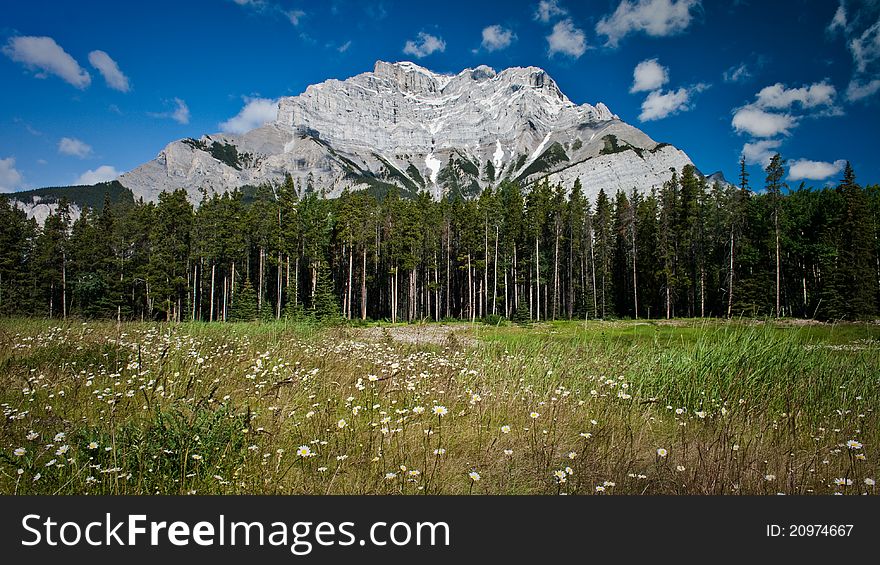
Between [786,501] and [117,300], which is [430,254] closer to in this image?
[117,300]

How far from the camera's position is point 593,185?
6752 inches

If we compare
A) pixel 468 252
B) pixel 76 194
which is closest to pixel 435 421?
pixel 468 252

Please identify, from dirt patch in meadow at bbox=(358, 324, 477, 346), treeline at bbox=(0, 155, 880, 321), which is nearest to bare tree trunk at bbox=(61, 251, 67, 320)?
treeline at bbox=(0, 155, 880, 321)

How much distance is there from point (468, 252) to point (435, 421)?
168 ft

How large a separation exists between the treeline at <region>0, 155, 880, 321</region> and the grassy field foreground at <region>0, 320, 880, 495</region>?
3454cm

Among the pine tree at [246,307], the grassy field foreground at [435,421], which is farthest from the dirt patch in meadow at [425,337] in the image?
the pine tree at [246,307]

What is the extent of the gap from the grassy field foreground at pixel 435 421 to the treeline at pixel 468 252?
113 ft

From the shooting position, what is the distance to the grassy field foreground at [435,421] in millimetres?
3395

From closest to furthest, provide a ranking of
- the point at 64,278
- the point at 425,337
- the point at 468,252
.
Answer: the point at 425,337 < the point at 64,278 < the point at 468,252

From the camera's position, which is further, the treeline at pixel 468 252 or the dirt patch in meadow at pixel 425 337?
the treeline at pixel 468 252

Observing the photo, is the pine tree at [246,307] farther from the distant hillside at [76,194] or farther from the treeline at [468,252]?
the distant hillside at [76,194]

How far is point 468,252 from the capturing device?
5556cm

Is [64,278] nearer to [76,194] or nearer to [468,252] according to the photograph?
[468,252]

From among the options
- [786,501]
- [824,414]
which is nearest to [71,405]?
[786,501]
